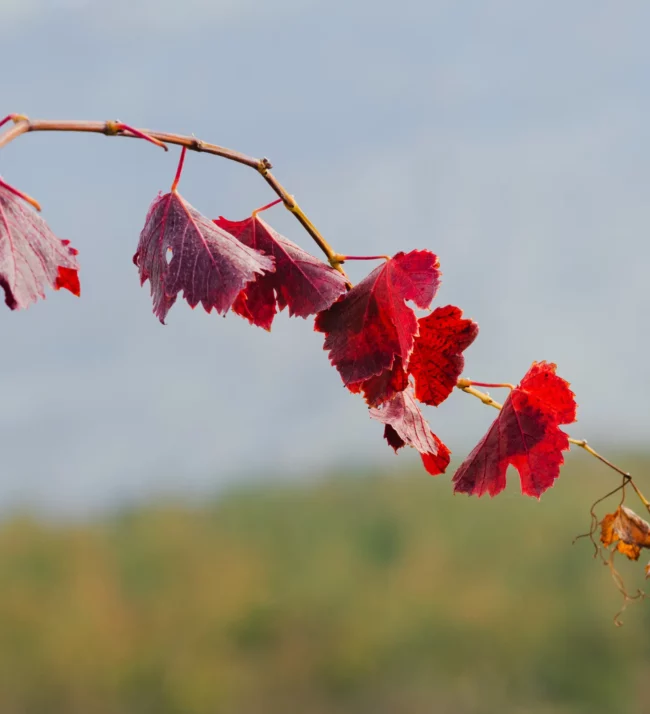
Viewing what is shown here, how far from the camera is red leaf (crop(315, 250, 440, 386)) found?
1.25 feet

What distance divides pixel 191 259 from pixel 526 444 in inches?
7.3

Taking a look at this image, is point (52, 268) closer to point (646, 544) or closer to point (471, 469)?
point (471, 469)

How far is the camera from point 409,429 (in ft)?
1.32

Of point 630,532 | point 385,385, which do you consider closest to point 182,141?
point 385,385

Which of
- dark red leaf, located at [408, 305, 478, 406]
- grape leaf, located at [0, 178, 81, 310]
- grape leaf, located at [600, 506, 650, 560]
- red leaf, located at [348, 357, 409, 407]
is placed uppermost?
grape leaf, located at [0, 178, 81, 310]

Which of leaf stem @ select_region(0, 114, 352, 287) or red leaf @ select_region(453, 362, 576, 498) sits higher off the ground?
leaf stem @ select_region(0, 114, 352, 287)

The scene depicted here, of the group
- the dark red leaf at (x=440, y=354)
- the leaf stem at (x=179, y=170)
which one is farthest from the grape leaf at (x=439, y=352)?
the leaf stem at (x=179, y=170)

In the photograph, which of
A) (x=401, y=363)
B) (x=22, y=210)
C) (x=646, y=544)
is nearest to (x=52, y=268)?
(x=22, y=210)

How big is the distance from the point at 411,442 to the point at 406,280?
7 cm

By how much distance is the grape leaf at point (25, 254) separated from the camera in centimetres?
33

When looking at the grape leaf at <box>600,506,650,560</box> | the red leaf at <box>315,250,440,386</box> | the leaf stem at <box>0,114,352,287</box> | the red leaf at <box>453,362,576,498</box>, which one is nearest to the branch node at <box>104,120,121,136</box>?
the leaf stem at <box>0,114,352,287</box>

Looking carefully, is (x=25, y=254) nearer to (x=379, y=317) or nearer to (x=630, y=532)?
(x=379, y=317)

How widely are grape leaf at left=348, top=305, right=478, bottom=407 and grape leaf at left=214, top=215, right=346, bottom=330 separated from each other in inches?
1.9

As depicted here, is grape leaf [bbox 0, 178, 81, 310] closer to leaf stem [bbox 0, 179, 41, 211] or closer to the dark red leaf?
leaf stem [bbox 0, 179, 41, 211]
